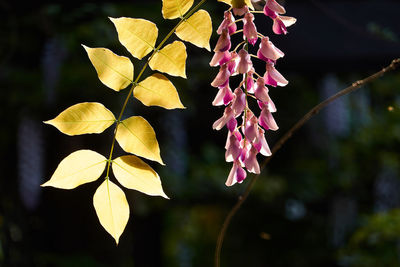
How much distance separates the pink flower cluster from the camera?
45cm

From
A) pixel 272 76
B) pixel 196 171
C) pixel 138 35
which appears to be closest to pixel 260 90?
pixel 272 76

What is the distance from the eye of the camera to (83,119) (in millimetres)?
480

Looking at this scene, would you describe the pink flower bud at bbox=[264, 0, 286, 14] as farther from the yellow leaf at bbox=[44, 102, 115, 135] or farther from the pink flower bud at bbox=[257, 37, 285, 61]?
the yellow leaf at bbox=[44, 102, 115, 135]

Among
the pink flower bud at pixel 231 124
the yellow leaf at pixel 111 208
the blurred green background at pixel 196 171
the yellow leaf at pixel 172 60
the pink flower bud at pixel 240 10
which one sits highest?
the pink flower bud at pixel 240 10

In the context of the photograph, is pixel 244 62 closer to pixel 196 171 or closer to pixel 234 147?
pixel 234 147

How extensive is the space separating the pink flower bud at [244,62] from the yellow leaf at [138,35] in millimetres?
84

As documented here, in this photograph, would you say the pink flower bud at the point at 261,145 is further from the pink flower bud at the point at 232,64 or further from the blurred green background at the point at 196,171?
the blurred green background at the point at 196,171

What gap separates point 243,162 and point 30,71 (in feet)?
8.57

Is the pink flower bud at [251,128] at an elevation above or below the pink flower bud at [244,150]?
above

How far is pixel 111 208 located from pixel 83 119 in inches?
3.1

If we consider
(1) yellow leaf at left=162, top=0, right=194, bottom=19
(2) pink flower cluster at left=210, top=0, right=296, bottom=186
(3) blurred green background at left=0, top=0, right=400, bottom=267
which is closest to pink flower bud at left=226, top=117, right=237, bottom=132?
(2) pink flower cluster at left=210, top=0, right=296, bottom=186

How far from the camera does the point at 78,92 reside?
2.89 metres

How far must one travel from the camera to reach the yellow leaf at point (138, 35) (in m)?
0.47

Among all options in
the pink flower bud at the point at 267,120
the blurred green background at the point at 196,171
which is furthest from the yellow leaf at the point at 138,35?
the blurred green background at the point at 196,171
